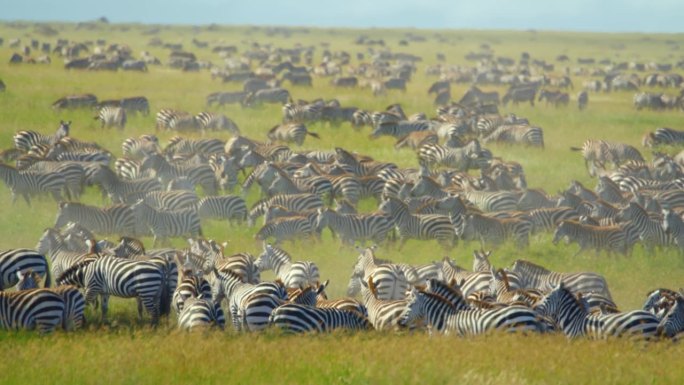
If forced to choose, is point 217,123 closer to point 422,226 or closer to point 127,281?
point 422,226

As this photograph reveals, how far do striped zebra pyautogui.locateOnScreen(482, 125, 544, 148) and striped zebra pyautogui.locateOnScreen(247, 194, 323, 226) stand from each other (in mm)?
12441

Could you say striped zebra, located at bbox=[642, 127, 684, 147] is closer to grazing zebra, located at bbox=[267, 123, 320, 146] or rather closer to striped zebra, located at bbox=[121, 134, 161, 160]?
grazing zebra, located at bbox=[267, 123, 320, 146]

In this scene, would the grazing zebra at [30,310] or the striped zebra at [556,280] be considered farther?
the striped zebra at [556,280]

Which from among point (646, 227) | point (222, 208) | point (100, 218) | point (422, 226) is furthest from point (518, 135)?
point (100, 218)

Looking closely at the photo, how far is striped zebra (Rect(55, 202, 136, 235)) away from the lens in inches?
832

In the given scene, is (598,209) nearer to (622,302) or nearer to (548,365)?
(622,302)

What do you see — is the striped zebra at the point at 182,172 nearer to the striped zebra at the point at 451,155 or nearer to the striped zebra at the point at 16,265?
the striped zebra at the point at 451,155

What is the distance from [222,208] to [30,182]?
4.78 meters

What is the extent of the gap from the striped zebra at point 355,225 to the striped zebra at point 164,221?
2656 millimetres

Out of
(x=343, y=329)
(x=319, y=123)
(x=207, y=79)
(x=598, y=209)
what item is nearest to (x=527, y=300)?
(x=343, y=329)

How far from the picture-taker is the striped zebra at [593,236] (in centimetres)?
2111

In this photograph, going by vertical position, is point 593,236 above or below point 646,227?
below

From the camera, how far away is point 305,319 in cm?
1305

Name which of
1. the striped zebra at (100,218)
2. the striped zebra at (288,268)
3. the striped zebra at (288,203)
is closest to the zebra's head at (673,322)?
the striped zebra at (288,268)
